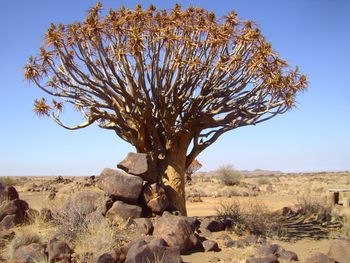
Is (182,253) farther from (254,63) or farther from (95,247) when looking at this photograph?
(254,63)

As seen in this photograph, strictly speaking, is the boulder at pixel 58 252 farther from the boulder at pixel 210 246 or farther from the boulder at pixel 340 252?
the boulder at pixel 340 252

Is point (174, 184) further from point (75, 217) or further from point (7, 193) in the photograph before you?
point (7, 193)

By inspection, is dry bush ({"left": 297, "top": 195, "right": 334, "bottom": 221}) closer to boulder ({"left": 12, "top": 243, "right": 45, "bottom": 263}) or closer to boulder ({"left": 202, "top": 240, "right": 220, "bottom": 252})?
boulder ({"left": 202, "top": 240, "right": 220, "bottom": 252})

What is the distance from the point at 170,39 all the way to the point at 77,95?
9.57 feet

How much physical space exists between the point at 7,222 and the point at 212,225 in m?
4.64

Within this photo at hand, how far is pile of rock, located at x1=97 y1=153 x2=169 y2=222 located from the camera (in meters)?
9.55

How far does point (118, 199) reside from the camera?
9758 mm

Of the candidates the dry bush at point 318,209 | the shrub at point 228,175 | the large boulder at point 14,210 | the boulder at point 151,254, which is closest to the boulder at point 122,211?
the large boulder at point 14,210

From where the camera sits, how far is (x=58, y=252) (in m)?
7.04

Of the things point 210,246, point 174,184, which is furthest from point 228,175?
point 210,246

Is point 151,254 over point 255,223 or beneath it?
beneath

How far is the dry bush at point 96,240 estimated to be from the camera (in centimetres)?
736

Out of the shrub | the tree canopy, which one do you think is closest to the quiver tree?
the tree canopy

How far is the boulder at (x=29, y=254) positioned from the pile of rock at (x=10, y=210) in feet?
8.87
